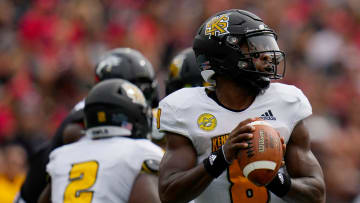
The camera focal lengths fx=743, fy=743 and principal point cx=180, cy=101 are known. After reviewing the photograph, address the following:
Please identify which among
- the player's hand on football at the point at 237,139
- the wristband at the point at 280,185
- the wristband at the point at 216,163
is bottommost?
the wristband at the point at 280,185

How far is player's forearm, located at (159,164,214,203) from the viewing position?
143 inches

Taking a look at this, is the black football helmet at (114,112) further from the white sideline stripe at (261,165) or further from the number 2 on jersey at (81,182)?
the white sideline stripe at (261,165)

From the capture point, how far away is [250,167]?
344cm

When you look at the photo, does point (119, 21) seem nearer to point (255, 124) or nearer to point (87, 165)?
point (87, 165)

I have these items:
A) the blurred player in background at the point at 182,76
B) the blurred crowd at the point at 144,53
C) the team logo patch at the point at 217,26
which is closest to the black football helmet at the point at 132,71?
the blurred player in background at the point at 182,76

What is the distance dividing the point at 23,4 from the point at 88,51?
1.57 metres

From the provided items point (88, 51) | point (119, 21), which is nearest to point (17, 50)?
point (88, 51)

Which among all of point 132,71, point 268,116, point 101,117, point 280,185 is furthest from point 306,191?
point 132,71

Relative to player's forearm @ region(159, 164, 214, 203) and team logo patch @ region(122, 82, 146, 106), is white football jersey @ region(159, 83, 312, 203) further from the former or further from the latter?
team logo patch @ region(122, 82, 146, 106)

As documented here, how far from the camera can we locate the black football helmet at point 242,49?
12.7 ft

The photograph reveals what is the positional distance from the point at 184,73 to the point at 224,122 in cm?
209

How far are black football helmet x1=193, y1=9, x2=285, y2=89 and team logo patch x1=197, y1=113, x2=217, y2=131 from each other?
263 millimetres

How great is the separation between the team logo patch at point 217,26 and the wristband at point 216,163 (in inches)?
27.8

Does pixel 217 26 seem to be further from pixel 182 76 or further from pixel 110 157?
pixel 182 76
